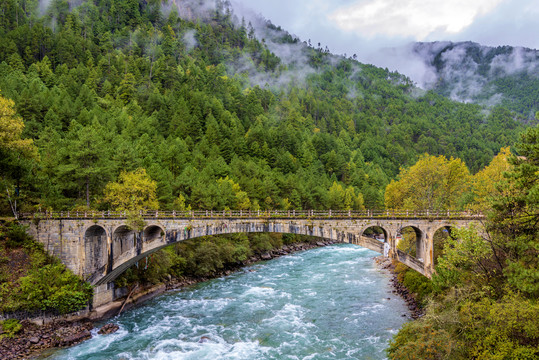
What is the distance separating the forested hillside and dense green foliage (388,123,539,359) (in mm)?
36499

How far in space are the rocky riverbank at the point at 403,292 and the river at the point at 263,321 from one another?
3.14 ft

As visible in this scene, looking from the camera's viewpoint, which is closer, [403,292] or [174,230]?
[174,230]

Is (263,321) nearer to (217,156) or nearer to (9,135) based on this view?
(9,135)

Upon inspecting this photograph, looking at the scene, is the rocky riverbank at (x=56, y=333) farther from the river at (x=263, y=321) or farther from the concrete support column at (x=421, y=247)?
the concrete support column at (x=421, y=247)

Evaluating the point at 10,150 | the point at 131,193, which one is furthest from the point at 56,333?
the point at 10,150

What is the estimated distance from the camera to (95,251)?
37562 mm

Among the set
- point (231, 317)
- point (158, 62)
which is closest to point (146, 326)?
point (231, 317)

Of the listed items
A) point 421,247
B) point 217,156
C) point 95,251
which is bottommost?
point 421,247

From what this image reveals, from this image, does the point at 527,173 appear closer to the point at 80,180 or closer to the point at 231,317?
the point at 231,317

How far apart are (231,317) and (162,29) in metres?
146

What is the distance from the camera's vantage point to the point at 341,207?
307ft

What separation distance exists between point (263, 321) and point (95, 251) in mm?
19438

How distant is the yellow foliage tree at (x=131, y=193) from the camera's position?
42.0 m

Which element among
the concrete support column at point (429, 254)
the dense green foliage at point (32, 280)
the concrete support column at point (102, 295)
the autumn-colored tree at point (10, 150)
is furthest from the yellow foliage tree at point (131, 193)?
the concrete support column at point (429, 254)
